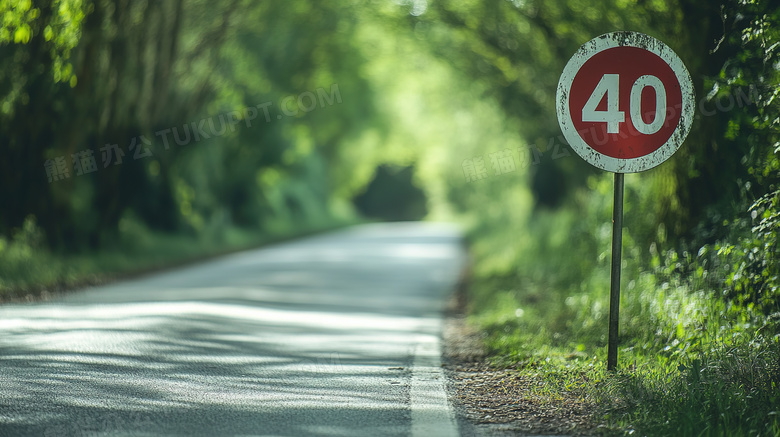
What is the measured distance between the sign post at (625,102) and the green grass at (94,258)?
30.2ft

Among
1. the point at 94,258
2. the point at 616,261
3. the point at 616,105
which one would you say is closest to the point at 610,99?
the point at 616,105

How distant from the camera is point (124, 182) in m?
19.3

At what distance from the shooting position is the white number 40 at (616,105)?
5.54 m

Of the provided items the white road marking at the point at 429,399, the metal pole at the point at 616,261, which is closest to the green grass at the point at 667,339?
the metal pole at the point at 616,261

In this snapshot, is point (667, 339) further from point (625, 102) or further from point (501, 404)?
point (625, 102)

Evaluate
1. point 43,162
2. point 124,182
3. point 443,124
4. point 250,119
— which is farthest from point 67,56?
point 443,124

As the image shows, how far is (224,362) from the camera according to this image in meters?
6.99

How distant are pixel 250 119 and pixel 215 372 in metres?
20.2

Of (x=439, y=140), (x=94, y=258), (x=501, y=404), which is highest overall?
(x=439, y=140)

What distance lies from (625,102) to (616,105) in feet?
0.21

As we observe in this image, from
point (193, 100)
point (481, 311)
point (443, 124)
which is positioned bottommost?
point (481, 311)

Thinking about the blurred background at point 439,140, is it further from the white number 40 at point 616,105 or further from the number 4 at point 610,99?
the number 4 at point 610,99

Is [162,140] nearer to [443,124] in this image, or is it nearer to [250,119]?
[250,119]

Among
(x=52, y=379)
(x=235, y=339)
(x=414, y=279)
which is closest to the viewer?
(x=52, y=379)
